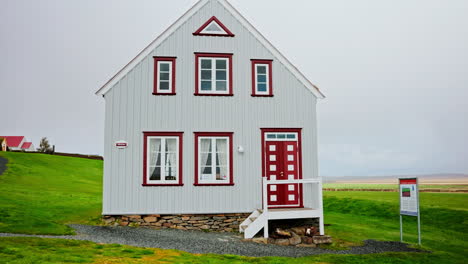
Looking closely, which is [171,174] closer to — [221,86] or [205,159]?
[205,159]

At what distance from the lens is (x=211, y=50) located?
17.1 metres

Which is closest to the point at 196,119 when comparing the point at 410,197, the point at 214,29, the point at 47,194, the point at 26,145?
the point at 214,29

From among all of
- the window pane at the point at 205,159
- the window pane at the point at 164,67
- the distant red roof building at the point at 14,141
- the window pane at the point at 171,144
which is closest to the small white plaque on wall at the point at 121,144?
the window pane at the point at 171,144

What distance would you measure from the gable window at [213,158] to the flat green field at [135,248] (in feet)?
16.6

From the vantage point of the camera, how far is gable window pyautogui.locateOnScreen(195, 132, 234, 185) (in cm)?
1638

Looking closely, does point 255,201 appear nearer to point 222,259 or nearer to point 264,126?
point 264,126

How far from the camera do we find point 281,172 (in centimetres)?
1684

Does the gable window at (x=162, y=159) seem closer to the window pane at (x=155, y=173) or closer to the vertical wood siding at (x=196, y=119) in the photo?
the window pane at (x=155, y=173)

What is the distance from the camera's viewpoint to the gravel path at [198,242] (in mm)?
12516

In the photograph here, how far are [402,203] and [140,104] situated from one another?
38.0 feet

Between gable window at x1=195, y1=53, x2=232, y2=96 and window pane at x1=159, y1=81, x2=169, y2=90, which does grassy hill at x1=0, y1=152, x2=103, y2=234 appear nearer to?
window pane at x1=159, y1=81, x2=169, y2=90

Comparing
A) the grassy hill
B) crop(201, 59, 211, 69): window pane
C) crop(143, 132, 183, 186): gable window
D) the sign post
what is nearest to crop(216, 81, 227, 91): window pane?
crop(201, 59, 211, 69): window pane

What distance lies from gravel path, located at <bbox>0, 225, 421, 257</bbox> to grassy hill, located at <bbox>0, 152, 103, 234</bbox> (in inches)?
58.5

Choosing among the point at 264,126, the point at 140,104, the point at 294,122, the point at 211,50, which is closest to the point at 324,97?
the point at 294,122
